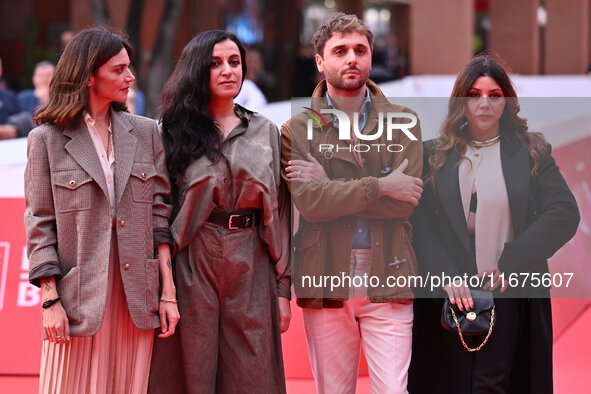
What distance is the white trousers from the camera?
382cm

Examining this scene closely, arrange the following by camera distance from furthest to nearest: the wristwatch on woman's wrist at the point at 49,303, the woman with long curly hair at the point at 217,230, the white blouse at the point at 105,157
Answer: the woman with long curly hair at the point at 217,230
the white blouse at the point at 105,157
the wristwatch on woman's wrist at the point at 49,303

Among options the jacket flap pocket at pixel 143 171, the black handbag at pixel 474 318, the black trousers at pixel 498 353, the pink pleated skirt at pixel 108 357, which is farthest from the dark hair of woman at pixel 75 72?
the black trousers at pixel 498 353

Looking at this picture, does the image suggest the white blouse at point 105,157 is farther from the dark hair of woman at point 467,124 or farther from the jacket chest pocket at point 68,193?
the dark hair of woman at point 467,124

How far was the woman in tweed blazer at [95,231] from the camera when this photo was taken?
136 inches

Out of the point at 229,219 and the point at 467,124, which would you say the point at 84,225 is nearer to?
the point at 229,219

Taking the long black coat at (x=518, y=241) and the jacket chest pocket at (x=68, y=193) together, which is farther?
the long black coat at (x=518, y=241)

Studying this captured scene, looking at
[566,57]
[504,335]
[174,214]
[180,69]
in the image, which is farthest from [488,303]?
[566,57]

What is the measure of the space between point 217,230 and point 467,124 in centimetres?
131

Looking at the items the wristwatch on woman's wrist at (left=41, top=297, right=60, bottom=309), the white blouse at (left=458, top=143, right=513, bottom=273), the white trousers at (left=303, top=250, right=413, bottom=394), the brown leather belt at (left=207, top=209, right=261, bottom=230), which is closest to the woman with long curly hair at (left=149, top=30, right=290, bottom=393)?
the brown leather belt at (left=207, top=209, right=261, bottom=230)

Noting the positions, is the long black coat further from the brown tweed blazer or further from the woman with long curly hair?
the brown tweed blazer

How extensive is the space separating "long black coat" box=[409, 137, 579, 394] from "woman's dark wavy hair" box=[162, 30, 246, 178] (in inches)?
41.9

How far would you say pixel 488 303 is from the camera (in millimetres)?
3764

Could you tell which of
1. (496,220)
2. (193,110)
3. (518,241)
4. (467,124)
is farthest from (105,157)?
(518,241)

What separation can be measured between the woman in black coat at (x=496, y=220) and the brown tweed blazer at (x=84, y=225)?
1.35 m
